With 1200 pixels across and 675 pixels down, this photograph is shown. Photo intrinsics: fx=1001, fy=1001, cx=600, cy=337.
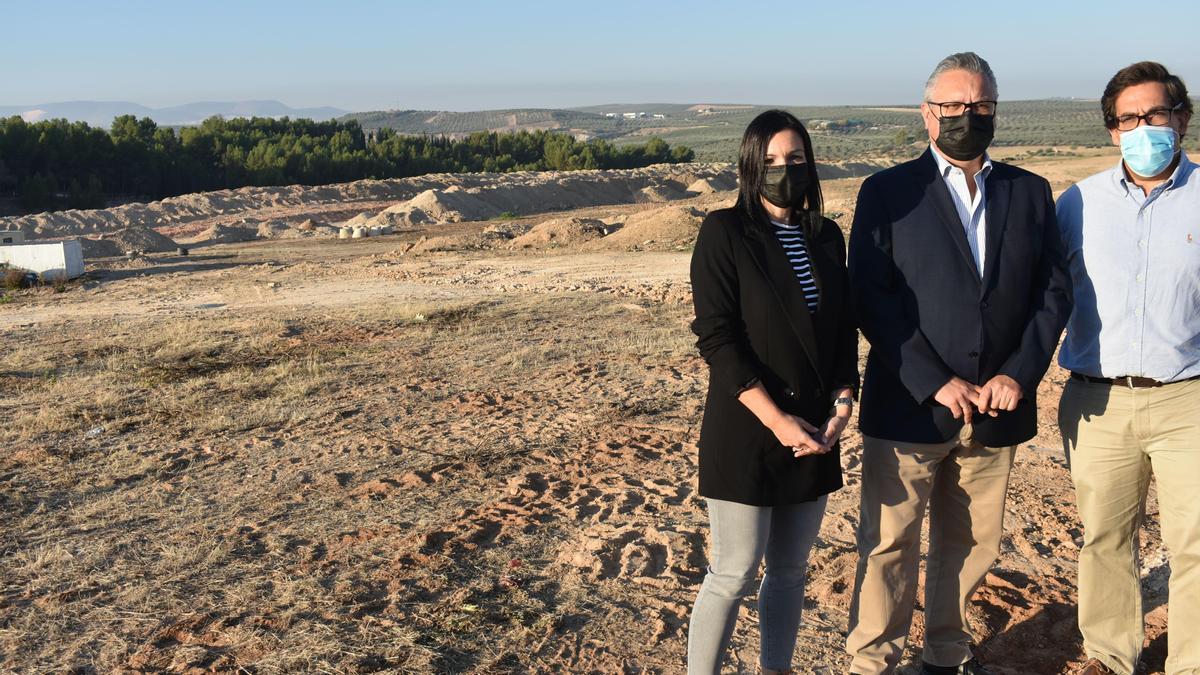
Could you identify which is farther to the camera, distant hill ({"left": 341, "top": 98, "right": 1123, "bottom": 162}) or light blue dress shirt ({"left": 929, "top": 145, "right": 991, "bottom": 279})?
distant hill ({"left": 341, "top": 98, "right": 1123, "bottom": 162})

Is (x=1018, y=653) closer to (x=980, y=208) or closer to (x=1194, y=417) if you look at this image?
(x=1194, y=417)

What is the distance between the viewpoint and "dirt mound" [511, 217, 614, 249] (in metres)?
21.9

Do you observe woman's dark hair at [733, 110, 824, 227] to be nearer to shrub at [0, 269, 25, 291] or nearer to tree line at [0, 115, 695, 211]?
shrub at [0, 269, 25, 291]

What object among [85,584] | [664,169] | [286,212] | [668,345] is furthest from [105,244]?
[664,169]

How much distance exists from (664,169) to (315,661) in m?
49.5

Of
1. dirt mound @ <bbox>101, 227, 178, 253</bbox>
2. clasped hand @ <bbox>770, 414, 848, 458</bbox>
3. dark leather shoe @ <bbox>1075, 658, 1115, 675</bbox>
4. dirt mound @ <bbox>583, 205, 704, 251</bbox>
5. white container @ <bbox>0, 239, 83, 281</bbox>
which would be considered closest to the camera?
clasped hand @ <bbox>770, 414, 848, 458</bbox>

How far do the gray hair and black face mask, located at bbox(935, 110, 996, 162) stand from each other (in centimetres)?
11

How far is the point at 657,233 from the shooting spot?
823 inches

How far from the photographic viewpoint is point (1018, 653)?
3945 millimetres

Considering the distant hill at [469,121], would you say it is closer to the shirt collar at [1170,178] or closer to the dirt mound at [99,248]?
the dirt mound at [99,248]

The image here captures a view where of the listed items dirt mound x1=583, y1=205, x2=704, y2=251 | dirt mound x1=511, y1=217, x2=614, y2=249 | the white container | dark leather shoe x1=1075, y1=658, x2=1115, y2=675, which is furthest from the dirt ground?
dirt mound x1=511, y1=217, x2=614, y2=249

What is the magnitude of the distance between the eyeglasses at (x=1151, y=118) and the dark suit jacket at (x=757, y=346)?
3.90 feet

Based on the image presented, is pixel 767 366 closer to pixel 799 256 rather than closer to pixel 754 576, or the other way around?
pixel 799 256

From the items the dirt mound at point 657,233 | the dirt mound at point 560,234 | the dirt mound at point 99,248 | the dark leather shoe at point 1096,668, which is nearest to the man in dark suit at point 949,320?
the dark leather shoe at point 1096,668
